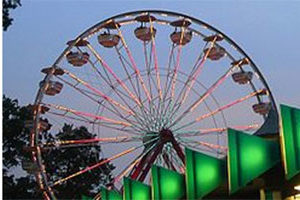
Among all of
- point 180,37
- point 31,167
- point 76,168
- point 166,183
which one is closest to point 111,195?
point 31,167

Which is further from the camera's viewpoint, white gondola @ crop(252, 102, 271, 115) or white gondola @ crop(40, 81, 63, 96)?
white gondola @ crop(252, 102, 271, 115)

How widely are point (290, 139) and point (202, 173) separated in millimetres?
2060

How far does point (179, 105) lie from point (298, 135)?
42.7 feet

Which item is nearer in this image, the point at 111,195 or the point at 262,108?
the point at 111,195

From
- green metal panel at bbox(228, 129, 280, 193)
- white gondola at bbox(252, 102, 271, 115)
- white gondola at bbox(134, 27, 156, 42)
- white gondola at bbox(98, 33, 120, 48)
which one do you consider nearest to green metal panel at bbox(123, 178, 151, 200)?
green metal panel at bbox(228, 129, 280, 193)

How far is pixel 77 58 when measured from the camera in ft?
67.7

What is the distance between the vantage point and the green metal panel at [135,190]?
41.9 feet

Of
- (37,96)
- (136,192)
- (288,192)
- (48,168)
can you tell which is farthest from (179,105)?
(48,168)

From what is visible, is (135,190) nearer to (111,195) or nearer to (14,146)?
(111,195)

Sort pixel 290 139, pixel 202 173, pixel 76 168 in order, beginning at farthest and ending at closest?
pixel 76 168, pixel 202 173, pixel 290 139

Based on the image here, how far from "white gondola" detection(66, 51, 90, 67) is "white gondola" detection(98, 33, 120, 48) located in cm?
62

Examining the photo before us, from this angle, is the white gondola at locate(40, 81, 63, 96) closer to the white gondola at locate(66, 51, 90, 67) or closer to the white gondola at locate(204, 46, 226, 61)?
the white gondola at locate(66, 51, 90, 67)

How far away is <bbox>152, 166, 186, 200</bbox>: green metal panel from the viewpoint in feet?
35.5

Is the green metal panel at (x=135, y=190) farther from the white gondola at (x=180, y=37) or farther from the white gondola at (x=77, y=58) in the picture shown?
the white gondola at (x=180, y=37)
